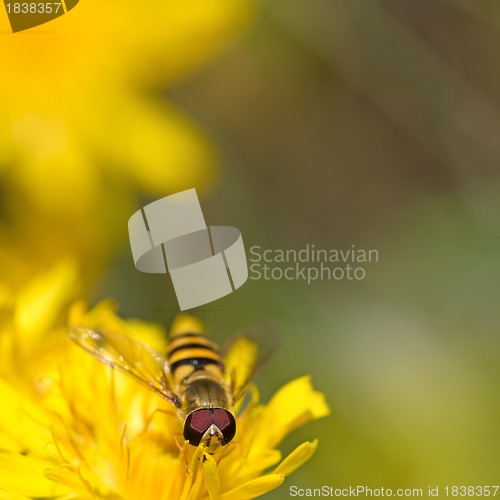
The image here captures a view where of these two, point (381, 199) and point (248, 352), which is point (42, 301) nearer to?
point (248, 352)

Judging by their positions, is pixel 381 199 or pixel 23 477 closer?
pixel 23 477

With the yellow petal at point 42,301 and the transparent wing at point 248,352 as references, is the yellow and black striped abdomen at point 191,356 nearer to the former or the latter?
the transparent wing at point 248,352

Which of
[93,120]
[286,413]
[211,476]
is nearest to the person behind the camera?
[211,476]

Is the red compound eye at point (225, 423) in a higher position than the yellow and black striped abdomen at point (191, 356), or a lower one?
lower

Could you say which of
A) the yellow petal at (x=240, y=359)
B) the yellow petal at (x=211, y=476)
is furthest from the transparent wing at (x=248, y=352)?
the yellow petal at (x=211, y=476)

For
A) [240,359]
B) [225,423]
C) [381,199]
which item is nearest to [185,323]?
[240,359]

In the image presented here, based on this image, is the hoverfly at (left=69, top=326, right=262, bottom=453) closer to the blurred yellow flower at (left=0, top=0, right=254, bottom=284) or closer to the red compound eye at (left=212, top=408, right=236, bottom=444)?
the red compound eye at (left=212, top=408, right=236, bottom=444)

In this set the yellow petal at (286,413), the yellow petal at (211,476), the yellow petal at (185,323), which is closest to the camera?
the yellow petal at (211,476)
